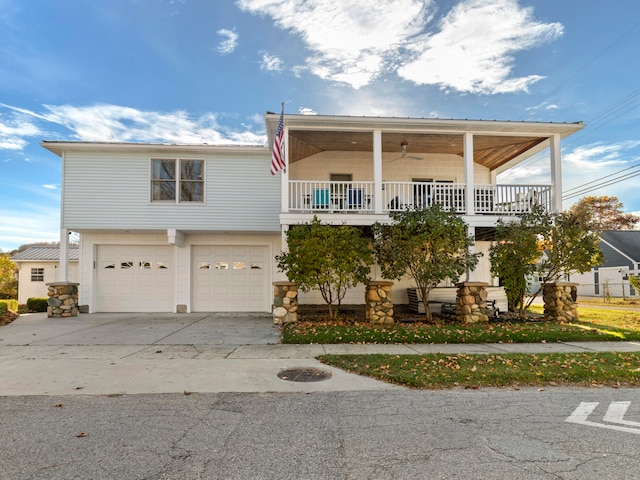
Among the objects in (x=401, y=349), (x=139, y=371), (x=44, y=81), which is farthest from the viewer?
(x=44, y=81)

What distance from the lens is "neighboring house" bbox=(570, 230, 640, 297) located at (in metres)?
27.0

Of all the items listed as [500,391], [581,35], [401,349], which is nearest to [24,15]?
[401,349]

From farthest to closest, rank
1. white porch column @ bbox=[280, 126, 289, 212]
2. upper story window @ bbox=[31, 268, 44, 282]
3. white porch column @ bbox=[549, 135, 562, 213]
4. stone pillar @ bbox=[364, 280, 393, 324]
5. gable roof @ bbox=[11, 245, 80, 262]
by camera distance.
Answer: upper story window @ bbox=[31, 268, 44, 282] → gable roof @ bbox=[11, 245, 80, 262] → white porch column @ bbox=[549, 135, 562, 213] → white porch column @ bbox=[280, 126, 289, 212] → stone pillar @ bbox=[364, 280, 393, 324]

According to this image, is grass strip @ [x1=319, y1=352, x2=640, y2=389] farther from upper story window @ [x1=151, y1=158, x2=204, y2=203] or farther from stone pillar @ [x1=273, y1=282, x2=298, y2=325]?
upper story window @ [x1=151, y1=158, x2=204, y2=203]

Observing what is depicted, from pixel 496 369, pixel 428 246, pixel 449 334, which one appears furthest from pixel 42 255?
pixel 496 369

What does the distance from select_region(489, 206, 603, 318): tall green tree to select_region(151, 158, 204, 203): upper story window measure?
375 inches

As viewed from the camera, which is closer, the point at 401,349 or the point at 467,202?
the point at 401,349

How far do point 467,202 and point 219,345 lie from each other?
7.97m

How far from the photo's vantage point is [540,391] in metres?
4.68

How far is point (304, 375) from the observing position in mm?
5430

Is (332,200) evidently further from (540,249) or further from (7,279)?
(7,279)

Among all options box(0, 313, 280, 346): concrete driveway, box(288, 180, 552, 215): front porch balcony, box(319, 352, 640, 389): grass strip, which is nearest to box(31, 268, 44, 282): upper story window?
box(0, 313, 280, 346): concrete driveway

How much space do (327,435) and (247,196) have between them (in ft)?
33.9

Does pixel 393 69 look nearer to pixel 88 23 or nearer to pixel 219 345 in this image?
pixel 88 23
